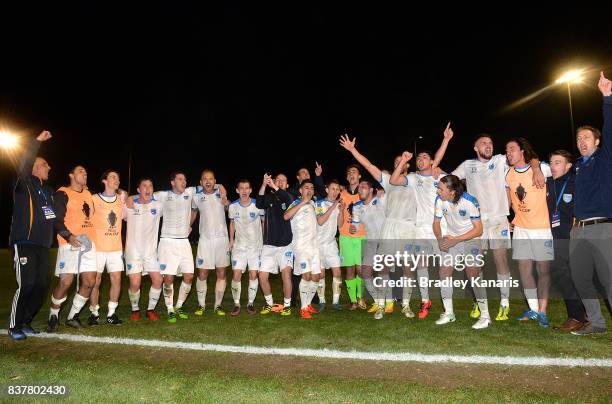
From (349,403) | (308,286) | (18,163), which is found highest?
(18,163)

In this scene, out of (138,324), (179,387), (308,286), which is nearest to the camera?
(179,387)

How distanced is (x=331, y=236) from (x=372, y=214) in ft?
3.35

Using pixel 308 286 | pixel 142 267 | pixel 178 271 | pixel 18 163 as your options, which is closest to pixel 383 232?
pixel 308 286

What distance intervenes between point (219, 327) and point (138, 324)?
59.8 inches

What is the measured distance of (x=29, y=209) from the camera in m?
6.55

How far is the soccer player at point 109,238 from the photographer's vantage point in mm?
7543

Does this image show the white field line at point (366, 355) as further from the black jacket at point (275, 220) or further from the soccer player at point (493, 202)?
the black jacket at point (275, 220)

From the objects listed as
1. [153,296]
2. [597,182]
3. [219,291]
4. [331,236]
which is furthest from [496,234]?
[153,296]

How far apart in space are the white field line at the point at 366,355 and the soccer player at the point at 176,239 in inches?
73.4

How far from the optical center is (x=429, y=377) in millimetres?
4449

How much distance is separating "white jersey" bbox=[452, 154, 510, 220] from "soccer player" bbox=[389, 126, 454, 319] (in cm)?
50

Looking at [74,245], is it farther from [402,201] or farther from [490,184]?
[490,184]

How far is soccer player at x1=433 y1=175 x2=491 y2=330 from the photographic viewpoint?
6875 millimetres

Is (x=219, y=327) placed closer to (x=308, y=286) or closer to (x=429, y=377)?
(x=308, y=286)
